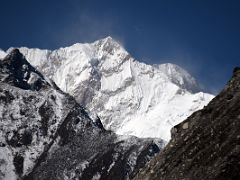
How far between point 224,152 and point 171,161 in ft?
29.0

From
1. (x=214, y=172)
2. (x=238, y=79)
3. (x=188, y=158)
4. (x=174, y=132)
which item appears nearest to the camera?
(x=214, y=172)

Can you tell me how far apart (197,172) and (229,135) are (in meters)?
3.54

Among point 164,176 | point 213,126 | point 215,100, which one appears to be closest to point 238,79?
point 215,100

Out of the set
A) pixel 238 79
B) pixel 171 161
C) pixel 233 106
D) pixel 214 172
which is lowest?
pixel 214 172

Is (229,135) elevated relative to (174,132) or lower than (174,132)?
lower

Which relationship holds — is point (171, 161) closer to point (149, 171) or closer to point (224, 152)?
point (149, 171)

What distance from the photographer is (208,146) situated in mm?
51250

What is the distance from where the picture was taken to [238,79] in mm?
58719

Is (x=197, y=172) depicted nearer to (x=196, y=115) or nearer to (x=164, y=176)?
(x=164, y=176)

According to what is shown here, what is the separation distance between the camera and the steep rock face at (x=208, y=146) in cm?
4728

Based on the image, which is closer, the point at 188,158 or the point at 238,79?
the point at 188,158

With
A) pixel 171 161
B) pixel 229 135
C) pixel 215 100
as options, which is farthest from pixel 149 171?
pixel 229 135

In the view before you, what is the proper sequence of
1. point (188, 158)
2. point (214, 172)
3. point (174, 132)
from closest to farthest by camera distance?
point (214, 172), point (188, 158), point (174, 132)

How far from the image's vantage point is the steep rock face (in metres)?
47.3
